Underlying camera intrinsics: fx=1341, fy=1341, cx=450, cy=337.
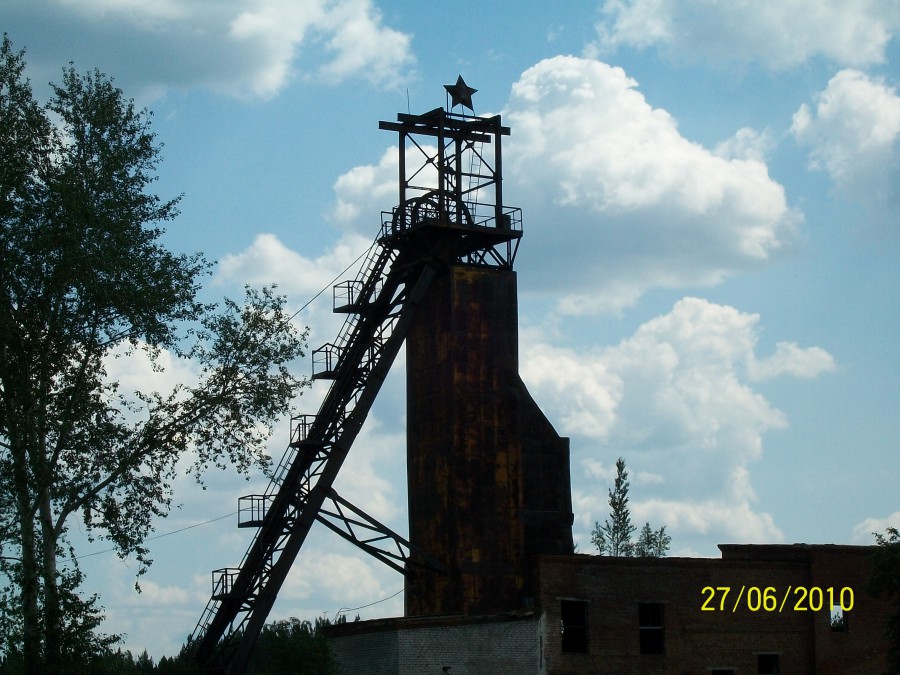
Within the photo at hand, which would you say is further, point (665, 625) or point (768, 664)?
point (768, 664)

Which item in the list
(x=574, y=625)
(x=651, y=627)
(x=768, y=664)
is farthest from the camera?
(x=768, y=664)

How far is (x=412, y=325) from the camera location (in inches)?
1609

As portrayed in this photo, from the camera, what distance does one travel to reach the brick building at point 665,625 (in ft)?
116

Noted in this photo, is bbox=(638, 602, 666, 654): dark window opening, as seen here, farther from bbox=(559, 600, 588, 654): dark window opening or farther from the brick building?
bbox=(559, 600, 588, 654): dark window opening

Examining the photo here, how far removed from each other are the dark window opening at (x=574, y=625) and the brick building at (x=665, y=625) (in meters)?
0.03

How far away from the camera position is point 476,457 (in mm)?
38750

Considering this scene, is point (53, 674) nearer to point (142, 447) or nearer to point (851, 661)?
point (142, 447)

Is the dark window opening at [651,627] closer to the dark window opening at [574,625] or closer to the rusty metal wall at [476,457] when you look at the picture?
the dark window opening at [574,625]
